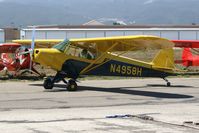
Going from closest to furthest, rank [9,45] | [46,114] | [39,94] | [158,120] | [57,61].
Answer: [158,120]
[46,114]
[39,94]
[57,61]
[9,45]

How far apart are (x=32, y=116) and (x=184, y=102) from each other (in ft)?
18.0

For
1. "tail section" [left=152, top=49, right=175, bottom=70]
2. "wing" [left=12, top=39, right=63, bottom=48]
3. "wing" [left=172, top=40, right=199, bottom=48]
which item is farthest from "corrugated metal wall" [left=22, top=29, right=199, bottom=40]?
"tail section" [left=152, top=49, right=175, bottom=70]

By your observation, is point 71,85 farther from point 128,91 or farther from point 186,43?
point 186,43

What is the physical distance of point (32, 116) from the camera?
11.9 metres

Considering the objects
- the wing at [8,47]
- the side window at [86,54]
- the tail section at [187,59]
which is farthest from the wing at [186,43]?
the wing at [8,47]

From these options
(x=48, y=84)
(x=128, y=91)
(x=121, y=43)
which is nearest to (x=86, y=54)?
(x=121, y=43)

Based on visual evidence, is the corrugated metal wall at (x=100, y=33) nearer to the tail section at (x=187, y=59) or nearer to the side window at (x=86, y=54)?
the tail section at (x=187, y=59)

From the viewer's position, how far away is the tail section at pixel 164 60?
835 inches

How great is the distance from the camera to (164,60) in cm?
2145

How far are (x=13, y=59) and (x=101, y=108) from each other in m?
10.7

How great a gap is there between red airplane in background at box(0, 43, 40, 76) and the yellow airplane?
3.98 m

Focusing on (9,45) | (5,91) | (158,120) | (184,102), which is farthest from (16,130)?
(9,45)

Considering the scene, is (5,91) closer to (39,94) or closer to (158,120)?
(39,94)

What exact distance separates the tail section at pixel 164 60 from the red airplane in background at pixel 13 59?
5924 mm
